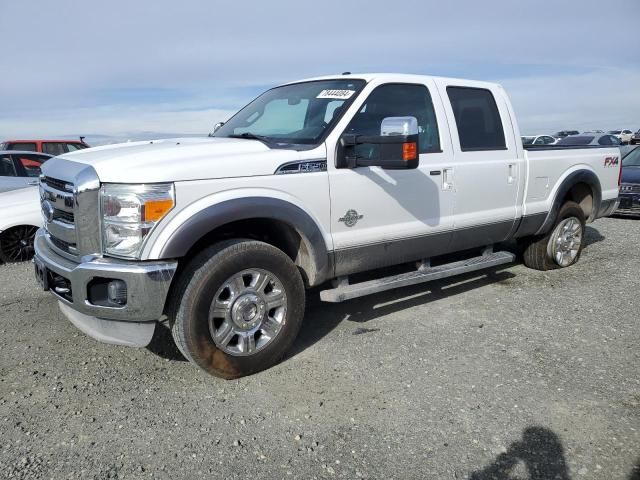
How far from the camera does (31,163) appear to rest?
26.5ft

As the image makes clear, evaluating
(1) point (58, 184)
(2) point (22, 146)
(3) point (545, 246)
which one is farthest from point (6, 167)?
(3) point (545, 246)

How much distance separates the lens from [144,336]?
334 cm

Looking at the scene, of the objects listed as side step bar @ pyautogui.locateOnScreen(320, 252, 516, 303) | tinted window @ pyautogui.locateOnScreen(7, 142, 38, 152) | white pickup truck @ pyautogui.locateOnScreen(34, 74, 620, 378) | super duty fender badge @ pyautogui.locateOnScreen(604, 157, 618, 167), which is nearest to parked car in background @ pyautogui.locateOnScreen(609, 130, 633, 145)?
super duty fender badge @ pyautogui.locateOnScreen(604, 157, 618, 167)

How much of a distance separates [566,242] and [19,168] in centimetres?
753

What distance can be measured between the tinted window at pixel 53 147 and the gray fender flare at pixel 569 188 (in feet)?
35.0

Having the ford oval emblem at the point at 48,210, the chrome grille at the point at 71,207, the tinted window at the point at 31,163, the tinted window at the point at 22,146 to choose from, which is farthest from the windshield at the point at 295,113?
the tinted window at the point at 22,146

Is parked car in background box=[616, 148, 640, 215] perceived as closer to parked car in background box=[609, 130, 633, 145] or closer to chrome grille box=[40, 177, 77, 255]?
chrome grille box=[40, 177, 77, 255]

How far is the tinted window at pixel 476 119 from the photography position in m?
4.77

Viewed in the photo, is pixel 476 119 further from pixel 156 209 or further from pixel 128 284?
pixel 128 284

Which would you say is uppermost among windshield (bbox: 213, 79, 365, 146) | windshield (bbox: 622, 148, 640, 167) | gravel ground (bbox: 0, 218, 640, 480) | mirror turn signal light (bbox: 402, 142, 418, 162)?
windshield (bbox: 213, 79, 365, 146)

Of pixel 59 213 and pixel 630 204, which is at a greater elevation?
pixel 59 213

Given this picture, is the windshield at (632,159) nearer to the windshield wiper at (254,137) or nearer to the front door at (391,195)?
the front door at (391,195)

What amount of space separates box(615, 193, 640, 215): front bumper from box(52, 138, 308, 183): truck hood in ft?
27.3

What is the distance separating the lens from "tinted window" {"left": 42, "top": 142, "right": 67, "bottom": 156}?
12.2 metres
